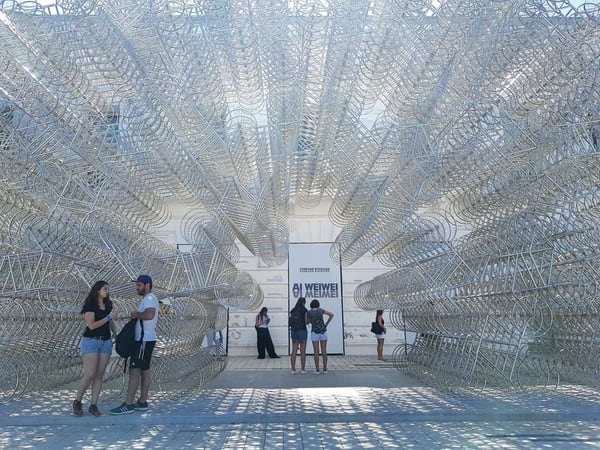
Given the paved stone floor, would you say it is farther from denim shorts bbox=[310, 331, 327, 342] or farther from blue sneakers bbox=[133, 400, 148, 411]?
denim shorts bbox=[310, 331, 327, 342]

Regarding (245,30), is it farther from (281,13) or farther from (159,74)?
(159,74)

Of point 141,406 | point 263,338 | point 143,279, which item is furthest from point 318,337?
point 143,279

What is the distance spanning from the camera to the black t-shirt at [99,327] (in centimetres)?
444

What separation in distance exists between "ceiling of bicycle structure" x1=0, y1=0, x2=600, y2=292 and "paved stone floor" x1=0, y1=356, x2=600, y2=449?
142 cm

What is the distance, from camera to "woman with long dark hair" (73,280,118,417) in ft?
14.4

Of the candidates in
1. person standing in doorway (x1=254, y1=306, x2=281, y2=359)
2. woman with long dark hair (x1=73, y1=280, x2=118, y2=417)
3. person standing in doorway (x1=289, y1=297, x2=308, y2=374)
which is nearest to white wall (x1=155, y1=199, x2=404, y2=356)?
person standing in doorway (x1=254, y1=306, x2=281, y2=359)

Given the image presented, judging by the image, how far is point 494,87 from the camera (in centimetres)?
478

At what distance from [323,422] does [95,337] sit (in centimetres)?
205

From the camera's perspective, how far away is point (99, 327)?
4465 mm

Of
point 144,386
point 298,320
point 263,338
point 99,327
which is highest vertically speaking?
point 298,320

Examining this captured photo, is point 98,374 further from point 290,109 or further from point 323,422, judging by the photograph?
point 290,109

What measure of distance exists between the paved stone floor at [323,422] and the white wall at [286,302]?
6.21 meters

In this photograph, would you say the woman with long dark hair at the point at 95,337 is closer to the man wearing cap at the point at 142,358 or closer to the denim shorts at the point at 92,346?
the denim shorts at the point at 92,346

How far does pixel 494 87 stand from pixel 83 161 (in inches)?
155
